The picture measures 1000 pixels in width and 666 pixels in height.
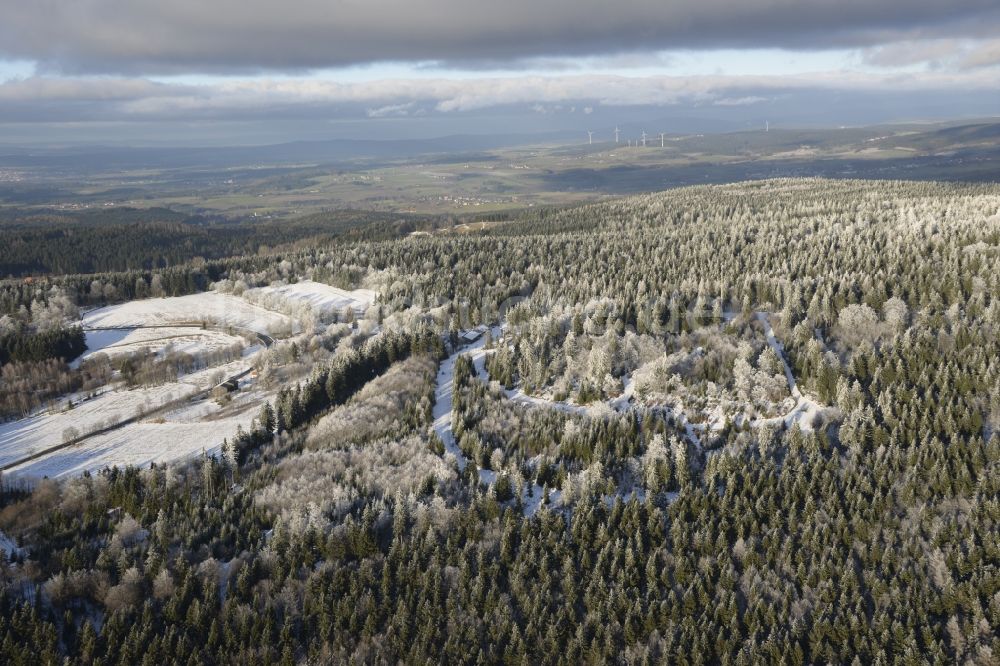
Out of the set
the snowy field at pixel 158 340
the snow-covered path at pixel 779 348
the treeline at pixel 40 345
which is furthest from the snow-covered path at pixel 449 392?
the treeline at pixel 40 345

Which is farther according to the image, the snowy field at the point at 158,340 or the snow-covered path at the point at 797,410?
the snowy field at the point at 158,340

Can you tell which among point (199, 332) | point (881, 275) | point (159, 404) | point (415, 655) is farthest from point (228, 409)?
point (881, 275)

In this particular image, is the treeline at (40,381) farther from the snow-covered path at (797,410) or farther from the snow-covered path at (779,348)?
the snow-covered path at (779,348)

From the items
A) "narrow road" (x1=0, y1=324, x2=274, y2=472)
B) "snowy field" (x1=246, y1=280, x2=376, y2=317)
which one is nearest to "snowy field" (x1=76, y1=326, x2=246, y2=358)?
"snowy field" (x1=246, y1=280, x2=376, y2=317)

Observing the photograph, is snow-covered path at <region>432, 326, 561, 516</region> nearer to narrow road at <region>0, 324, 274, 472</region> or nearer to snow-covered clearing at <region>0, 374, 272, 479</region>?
snow-covered clearing at <region>0, 374, 272, 479</region>

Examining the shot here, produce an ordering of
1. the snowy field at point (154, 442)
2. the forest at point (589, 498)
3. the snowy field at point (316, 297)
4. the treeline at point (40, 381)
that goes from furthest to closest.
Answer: the snowy field at point (316, 297), the treeline at point (40, 381), the snowy field at point (154, 442), the forest at point (589, 498)
